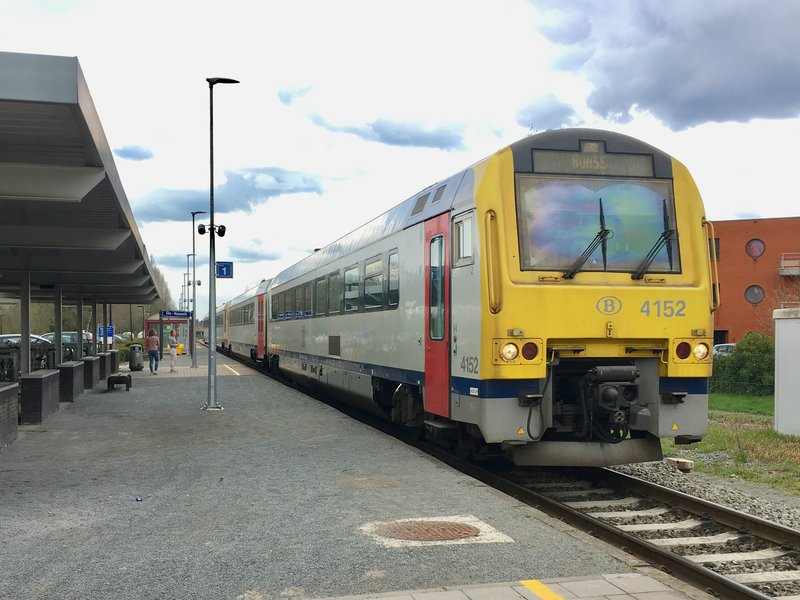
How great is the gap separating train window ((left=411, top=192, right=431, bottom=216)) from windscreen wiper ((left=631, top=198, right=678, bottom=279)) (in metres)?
2.95

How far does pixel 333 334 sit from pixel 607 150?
8.19 metres

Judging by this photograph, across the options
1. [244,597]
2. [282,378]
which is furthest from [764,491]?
[282,378]

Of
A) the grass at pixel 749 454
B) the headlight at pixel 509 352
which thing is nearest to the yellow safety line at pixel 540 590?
the headlight at pixel 509 352

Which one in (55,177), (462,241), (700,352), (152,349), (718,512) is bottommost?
(718,512)

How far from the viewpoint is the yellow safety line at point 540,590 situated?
4.77 m

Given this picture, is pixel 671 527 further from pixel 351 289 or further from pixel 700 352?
pixel 351 289

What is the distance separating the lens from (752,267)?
50812mm

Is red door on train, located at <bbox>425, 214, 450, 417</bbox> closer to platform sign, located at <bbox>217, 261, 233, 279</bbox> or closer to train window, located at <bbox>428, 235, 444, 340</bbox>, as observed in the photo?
train window, located at <bbox>428, 235, 444, 340</bbox>

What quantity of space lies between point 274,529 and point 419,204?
5.14 meters

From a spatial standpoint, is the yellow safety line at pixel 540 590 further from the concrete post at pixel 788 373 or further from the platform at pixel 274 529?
the concrete post at pixel 788 373

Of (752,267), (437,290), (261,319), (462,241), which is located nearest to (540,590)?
(462,241)

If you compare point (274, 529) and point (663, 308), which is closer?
point (274, 529)

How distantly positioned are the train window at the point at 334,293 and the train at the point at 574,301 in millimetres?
6099

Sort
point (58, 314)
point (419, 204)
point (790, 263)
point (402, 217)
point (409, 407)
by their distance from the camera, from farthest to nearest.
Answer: point (790, 263) → point (58, 314) → point (402, 217) → point (409, 407) → point (419, 204)
